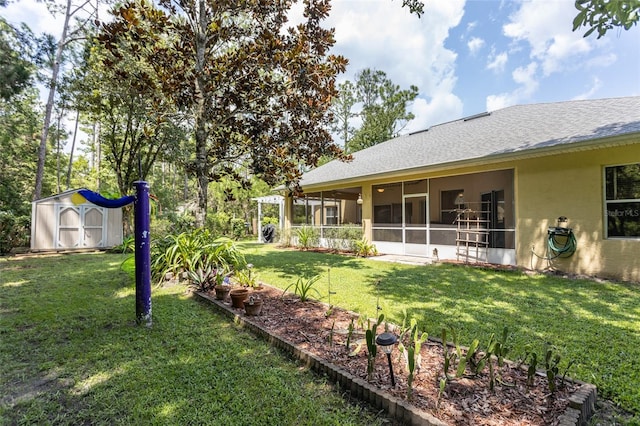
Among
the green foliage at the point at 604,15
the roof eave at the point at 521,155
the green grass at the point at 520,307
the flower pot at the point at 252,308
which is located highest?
the green foliage at the point at 604,15

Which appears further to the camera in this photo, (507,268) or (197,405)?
(507,268)

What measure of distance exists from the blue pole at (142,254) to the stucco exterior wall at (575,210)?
8103mm

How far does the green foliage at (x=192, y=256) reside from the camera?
5.76m


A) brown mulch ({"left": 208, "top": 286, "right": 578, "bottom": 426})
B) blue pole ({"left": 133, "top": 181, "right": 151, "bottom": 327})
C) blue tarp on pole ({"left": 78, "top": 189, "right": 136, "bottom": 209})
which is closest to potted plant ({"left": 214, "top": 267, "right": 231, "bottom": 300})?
blue pole ({"left": 133, "top": 181, "right": 151, "bottom": 327})

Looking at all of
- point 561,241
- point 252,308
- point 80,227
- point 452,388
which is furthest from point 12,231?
point 561,241

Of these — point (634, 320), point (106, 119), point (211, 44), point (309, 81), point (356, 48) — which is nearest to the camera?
point (634, 320)

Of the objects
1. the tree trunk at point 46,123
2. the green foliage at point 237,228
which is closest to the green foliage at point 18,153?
the tree trunk at point 46,123

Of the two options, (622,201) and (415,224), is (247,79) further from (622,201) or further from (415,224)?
(622,201)

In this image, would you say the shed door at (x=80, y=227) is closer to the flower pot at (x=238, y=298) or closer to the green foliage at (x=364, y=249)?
the green foliage at (x=364, y=249)

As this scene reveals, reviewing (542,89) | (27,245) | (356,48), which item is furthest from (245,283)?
(542,89)

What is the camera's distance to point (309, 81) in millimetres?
5793

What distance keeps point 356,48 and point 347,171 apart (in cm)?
478

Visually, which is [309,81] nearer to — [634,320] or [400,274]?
[400,274]

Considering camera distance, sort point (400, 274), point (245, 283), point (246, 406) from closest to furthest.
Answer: point (246, 406) → point (245, 283) → point (400, 274)
